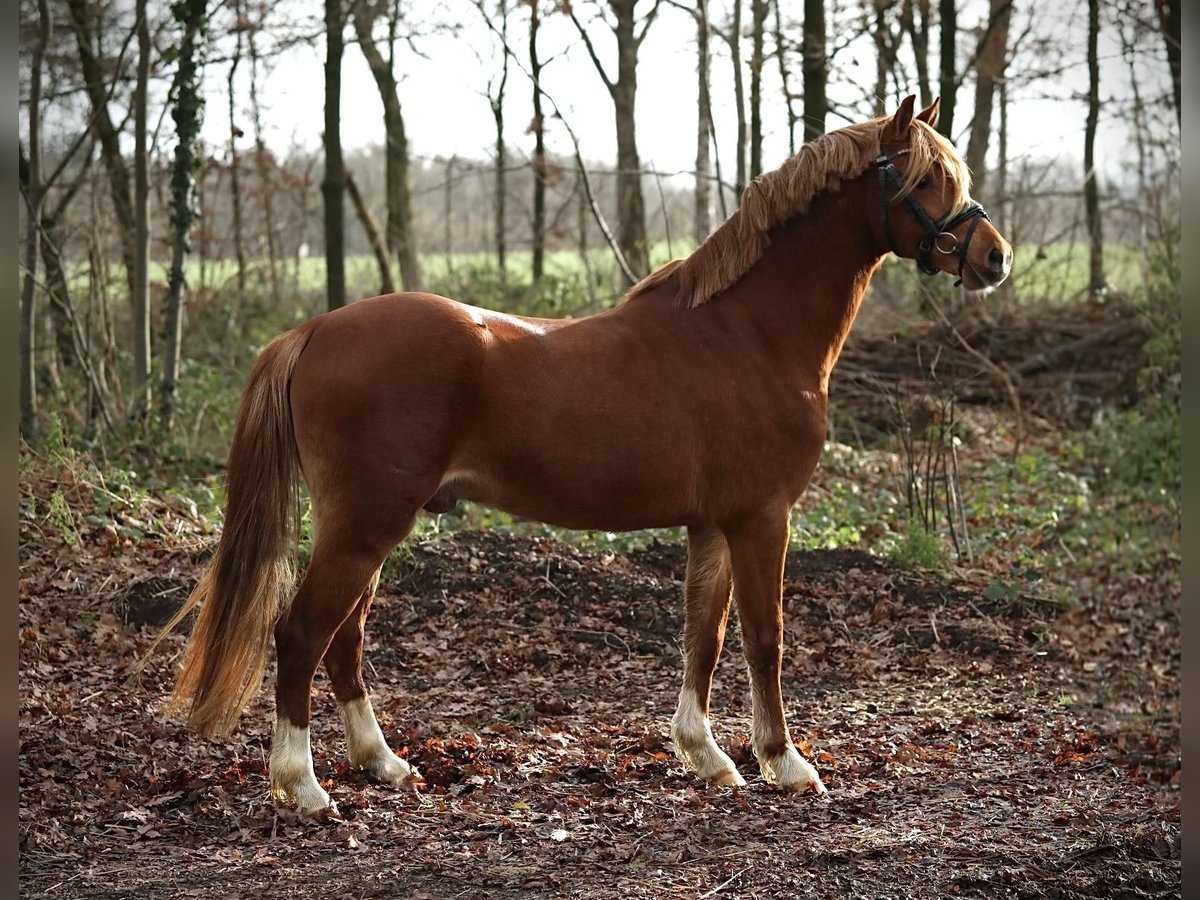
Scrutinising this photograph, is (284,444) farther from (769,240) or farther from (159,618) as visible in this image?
(159,618)

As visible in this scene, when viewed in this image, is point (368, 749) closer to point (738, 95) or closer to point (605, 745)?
point (605, 745)

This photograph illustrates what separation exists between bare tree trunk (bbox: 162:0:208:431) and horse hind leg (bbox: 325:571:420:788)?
19.2 feet

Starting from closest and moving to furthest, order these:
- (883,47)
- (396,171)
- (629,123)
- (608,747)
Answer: (608,747) → (883,47) → (629,123) → (396,171)

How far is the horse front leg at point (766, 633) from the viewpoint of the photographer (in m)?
4.47

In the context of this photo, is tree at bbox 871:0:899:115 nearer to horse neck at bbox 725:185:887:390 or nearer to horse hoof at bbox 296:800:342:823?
horse neck at bbox 725:185:887:390

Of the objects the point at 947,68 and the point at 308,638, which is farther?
the point at 947,68

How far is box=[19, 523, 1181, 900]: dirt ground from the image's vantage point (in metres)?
3.50

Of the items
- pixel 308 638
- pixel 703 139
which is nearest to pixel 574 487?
pixel 308 638

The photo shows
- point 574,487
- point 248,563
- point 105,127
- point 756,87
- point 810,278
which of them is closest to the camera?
point 248,563

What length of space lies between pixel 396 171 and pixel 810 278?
13.7 m

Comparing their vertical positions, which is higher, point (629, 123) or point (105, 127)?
point (629, 123)

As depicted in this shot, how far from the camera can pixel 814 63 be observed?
34.1ft

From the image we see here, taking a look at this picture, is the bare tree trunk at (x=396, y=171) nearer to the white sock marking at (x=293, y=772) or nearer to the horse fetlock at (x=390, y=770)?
the horse fetlock at (x=390, y=770)

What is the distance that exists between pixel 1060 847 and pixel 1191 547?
7.50ft
